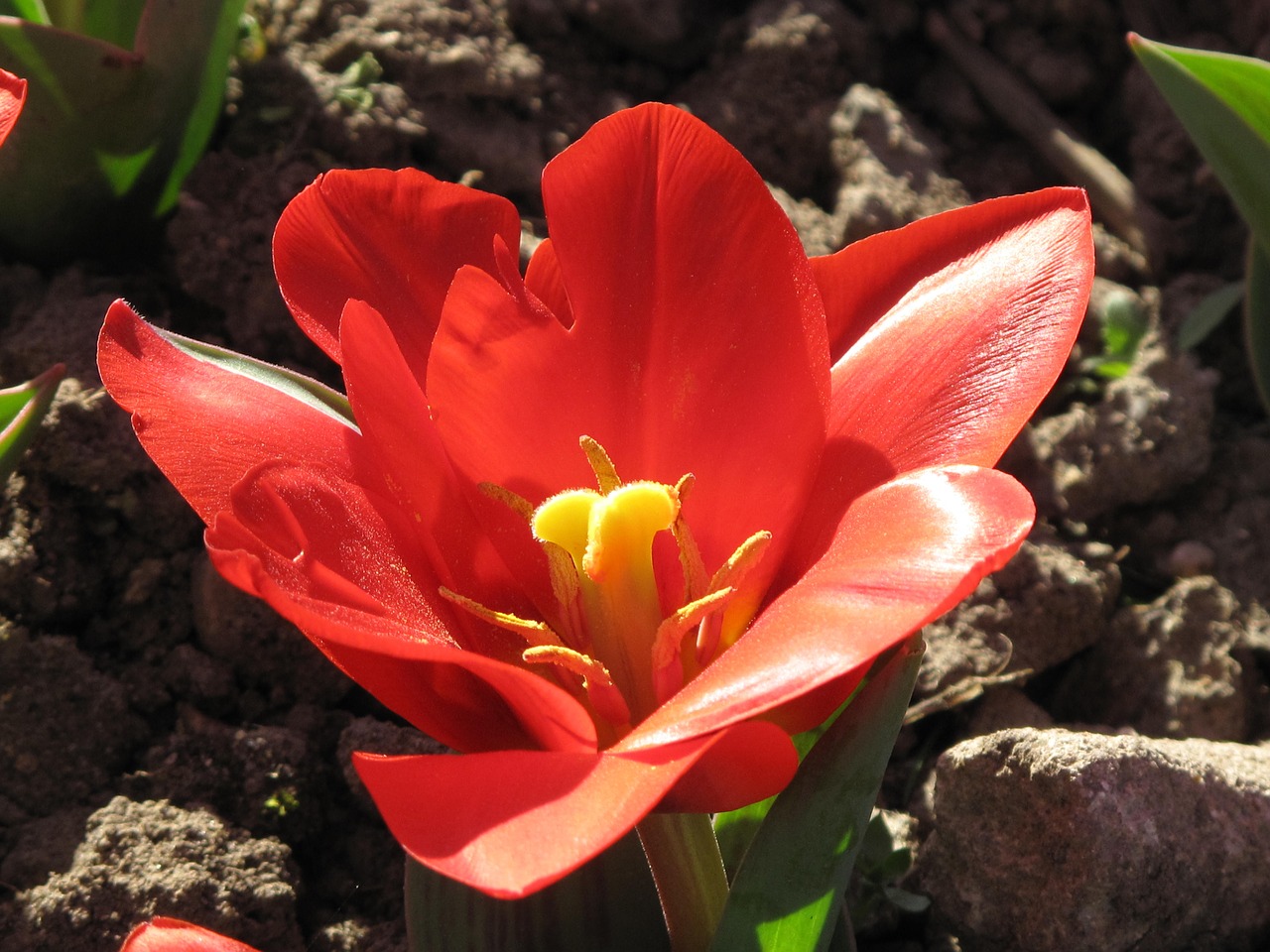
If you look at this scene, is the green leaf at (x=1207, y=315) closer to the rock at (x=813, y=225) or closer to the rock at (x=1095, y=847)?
the rock at (x=813, y=225)

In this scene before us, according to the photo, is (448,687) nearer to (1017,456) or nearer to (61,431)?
(61,431)

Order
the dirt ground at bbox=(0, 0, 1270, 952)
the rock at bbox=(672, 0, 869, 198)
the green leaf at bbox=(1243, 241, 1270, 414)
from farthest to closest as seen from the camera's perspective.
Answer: the rock at bbox=(672, 0, 869, 198)
the green leaf at bbox=(1243, 241, 1270, 414)
the dirt ground at bbox=(0, 0, 1270, 952)

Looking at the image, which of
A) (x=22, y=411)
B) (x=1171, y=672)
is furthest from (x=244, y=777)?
(x=1171, y=672)

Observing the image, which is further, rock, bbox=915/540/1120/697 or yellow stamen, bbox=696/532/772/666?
rock, bbox=915/540/1120/697

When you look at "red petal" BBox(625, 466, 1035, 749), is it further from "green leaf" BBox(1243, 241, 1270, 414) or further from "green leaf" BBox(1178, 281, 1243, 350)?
"green leaf" BBox(1178, 281, 1243, 350)

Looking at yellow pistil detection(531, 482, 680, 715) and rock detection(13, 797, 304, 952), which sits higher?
yellow pistil detection(531, 482, 680, 715)

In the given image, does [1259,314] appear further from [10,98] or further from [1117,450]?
[10,98]

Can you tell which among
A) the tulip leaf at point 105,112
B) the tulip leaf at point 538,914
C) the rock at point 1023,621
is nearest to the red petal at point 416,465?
the tulip leaf at point 538,914

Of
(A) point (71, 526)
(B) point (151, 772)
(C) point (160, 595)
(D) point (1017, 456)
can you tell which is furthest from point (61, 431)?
(D) point (1017, 456)

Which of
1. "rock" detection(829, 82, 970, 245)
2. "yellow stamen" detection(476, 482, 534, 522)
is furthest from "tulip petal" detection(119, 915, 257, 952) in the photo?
"rock" detection(829, 82, 970, 245)
